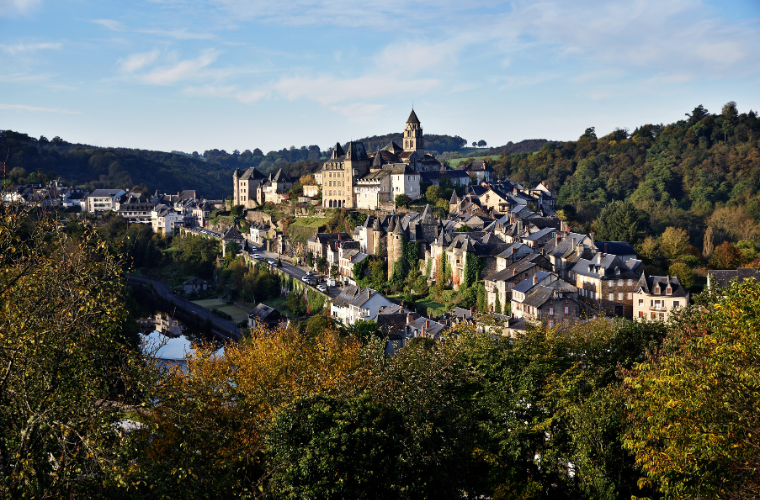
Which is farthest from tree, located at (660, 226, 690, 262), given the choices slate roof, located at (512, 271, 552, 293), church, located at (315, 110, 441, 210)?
church, located at (315, 110, 441, 210)

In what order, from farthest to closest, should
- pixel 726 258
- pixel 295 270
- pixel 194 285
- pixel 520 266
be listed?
1. pixel 194 285
2. pixel 295 270
3. pixel 726 258
4. pixel 520 266

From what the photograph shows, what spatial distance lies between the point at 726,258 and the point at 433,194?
27.8 m

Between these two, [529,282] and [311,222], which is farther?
[311,222]

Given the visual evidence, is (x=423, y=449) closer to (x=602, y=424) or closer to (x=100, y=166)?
(x=602, y=424)

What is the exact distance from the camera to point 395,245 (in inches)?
2163

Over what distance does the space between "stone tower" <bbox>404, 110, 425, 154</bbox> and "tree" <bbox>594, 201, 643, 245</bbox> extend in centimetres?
3169

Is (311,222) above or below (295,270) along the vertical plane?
above

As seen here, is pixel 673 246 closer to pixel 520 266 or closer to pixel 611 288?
pixel 611 288

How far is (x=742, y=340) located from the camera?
1302cm

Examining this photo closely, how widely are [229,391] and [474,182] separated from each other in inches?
2563

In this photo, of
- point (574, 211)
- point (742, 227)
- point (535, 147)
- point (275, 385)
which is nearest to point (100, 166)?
point (535, 147)

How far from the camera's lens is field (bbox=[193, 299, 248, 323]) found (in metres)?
56.5

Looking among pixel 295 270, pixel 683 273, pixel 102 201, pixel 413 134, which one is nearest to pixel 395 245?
pixel 295 270

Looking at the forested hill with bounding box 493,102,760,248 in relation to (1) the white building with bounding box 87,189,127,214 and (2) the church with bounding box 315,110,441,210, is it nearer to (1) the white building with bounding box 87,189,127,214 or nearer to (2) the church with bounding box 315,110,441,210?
(2) the church with bounding box 315,110,441,210
